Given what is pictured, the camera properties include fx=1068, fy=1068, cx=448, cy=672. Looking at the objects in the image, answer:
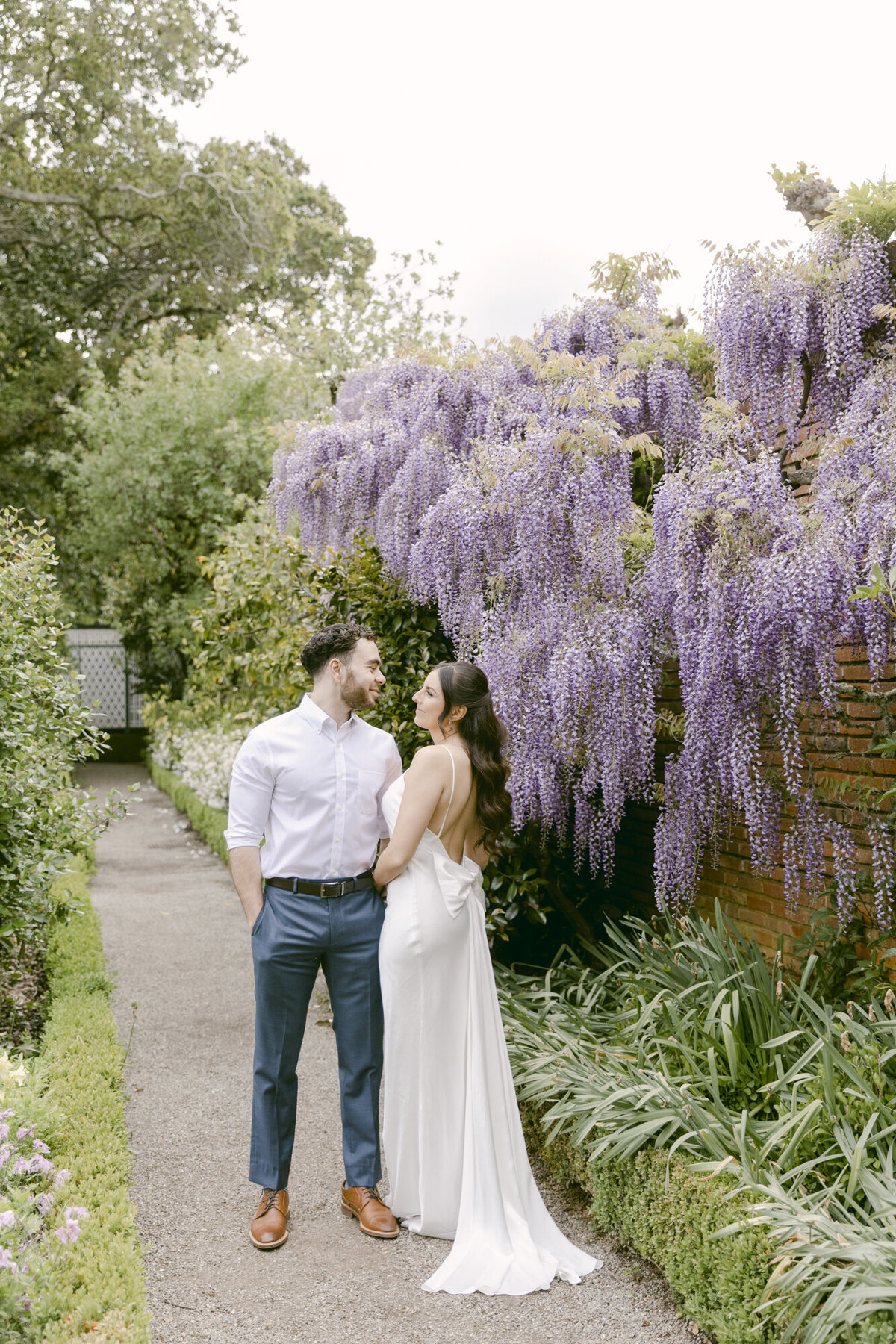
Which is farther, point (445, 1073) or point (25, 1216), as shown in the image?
point (445, 1073)

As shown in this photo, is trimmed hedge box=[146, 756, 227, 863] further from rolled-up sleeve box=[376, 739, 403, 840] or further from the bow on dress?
the bow on dress

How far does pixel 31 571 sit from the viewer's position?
5039 mm

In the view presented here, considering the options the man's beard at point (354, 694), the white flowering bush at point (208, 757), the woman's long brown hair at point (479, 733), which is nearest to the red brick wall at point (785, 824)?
the woman's long brown hair at point (479, 733)

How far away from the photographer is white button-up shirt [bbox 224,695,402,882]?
3.12m

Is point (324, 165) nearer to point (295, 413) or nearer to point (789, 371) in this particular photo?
point (295, 413)

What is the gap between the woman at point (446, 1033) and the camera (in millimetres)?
3059

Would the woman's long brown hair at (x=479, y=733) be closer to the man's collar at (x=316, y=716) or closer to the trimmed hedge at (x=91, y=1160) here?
the man's collar at (x=316, y=716)

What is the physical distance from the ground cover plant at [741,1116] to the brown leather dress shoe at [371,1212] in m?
0.56

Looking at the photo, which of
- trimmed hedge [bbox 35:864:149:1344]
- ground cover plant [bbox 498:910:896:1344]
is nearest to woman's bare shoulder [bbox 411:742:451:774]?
ground cover plant [bbox 498:910:896:1344]

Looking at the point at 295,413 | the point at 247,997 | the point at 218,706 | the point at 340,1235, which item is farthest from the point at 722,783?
the point at 295,413

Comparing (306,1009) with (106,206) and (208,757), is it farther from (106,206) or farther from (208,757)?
(106,206)

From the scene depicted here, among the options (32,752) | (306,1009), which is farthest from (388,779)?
(32,752)

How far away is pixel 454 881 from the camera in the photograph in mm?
3176

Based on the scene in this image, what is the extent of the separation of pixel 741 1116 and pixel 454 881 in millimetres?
1018
